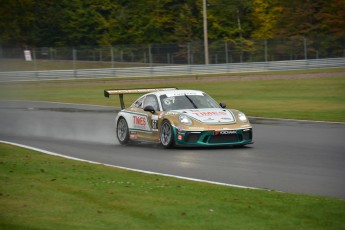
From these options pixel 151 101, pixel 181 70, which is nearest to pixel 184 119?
pixel 151 101

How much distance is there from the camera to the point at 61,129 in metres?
21.9

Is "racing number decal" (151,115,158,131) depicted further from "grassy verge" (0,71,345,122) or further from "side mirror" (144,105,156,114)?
"grassy verge" (0,71,345,122)

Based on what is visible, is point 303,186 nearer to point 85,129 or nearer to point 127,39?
point 85,129

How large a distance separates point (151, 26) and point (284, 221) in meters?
66.9

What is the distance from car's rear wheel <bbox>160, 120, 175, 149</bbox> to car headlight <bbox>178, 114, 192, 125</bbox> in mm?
272

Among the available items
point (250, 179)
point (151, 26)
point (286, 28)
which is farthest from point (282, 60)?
point (250, 179)

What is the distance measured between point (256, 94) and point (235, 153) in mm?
23065

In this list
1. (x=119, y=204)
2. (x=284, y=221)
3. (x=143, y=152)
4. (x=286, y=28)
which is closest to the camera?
(x=284, y=221)

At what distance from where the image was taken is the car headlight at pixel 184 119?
16.2 metres

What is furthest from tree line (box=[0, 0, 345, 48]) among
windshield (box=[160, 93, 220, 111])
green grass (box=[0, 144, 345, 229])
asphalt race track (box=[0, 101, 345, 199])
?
green grass (box=[0, 144, 345, 229])

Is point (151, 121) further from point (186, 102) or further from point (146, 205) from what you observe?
point (146, 205)

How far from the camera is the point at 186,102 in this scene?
1733 cm

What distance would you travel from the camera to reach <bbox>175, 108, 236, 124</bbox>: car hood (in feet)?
53.1

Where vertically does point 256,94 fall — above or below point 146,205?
below
